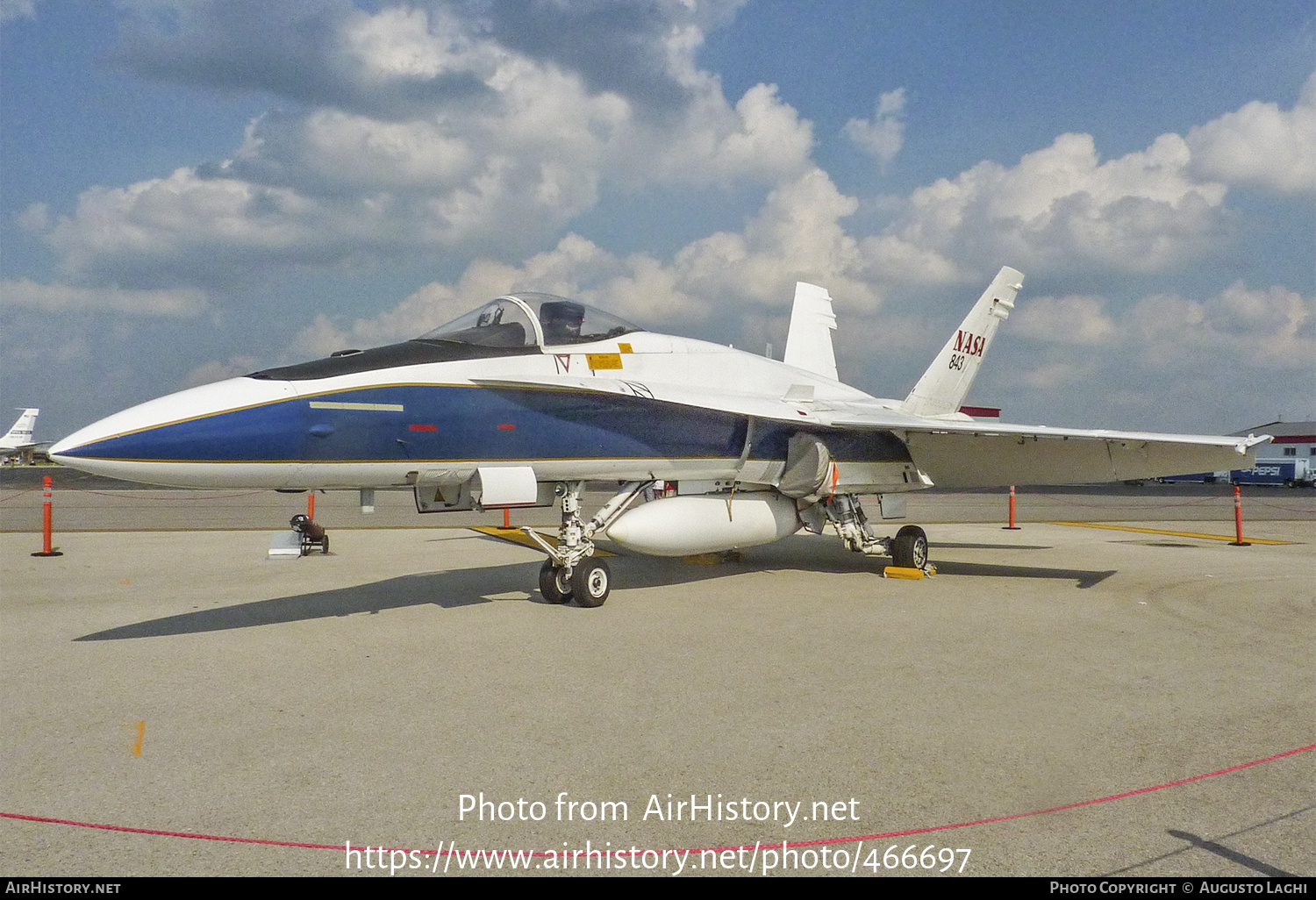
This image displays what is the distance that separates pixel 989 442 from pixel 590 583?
5.58 metres

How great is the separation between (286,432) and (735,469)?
479 centimetres

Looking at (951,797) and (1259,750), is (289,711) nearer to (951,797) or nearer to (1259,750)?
(951,797)

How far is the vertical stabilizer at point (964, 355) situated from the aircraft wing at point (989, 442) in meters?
1.10

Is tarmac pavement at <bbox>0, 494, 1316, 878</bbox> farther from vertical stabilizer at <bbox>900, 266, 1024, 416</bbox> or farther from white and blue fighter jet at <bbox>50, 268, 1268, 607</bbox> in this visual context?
vertical stabilizer at <bbox>900, 266, 1024, 416</bbox>

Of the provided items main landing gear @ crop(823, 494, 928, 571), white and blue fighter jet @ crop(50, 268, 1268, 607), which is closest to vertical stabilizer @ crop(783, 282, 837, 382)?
white and blue fighter jet @ crop(50, 268, 1268, 607)

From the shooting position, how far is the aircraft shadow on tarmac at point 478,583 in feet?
23.0

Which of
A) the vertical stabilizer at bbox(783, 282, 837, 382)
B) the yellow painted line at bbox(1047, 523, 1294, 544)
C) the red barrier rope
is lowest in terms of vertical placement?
the red barrier rope

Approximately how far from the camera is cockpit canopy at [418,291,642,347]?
7277mm

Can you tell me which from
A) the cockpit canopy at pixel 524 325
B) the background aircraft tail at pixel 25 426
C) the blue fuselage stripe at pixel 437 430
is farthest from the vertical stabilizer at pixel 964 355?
the background aircraft tail at pixel 25 426

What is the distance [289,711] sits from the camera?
4.50m

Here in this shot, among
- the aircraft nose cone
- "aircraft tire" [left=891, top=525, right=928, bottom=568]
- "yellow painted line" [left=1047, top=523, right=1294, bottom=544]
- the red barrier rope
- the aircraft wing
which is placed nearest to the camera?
the red barrier rope

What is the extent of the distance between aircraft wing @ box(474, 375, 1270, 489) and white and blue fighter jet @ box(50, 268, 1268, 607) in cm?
3

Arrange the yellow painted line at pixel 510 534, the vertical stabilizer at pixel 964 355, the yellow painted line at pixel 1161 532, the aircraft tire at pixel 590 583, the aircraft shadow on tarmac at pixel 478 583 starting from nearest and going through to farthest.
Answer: the aircraft shadow on tarmac at pixel 478 583 → the aircraft tire at pixel 590 583 → the vertical stabilizer at pixel 964 355 → the yellow painted line at pixel 510 534 → the yellow painted line at pixel 1161 532

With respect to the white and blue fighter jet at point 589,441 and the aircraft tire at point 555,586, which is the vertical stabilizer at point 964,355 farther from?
the aircraft tire at point 555,586
